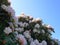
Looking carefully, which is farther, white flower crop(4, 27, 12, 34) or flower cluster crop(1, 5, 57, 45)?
flower cluster crop(1, 5, 57, 45)

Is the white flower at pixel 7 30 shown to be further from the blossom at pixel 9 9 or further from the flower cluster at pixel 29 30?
the blossom at pixel 9 9

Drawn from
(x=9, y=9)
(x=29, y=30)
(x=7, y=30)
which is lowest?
(x=7, y=30)

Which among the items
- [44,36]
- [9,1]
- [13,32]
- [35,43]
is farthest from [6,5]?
[44,36]

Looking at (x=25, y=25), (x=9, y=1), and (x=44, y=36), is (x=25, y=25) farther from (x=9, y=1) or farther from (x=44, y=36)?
(x=9, y=1)

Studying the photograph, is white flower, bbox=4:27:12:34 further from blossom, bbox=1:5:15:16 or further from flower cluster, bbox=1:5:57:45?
blossom, bbox=1:5:15:16

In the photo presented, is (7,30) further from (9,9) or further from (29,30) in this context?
(29,30)

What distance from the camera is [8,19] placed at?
609 cm

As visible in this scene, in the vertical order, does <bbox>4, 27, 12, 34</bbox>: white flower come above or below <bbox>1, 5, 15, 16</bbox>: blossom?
below

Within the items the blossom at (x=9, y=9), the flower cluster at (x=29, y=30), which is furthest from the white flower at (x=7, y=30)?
the blossom at (x=9, y=9)

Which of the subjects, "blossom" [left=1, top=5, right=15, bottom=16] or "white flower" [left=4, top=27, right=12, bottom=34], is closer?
"white flower" [left=4, top=27, right=12, bottom=34]

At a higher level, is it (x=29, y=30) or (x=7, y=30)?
(x=29, y=30)

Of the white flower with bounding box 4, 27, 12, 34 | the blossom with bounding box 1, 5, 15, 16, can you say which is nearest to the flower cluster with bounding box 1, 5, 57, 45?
the blossom with bounding box 1, 5, 15, 16

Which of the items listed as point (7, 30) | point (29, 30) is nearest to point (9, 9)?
point (7, 30)

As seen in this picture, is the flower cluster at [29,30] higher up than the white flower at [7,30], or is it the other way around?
the flower cluster at [29,30]
